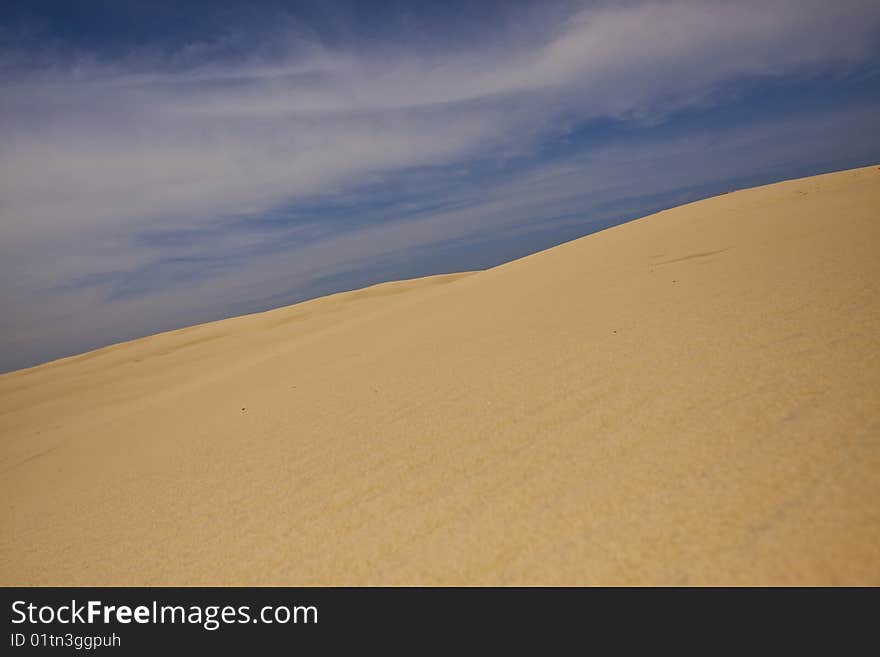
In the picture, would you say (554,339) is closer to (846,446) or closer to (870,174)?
(846,446)

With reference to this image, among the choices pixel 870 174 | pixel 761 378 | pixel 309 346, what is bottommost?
pixel 761 378

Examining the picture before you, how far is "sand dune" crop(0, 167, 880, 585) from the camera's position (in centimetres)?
124

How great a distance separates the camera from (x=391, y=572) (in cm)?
139

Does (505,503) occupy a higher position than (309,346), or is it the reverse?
(309,346)

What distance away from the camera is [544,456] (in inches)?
70.2

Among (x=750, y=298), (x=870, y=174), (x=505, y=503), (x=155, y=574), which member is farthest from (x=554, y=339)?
(x=870, y=174)

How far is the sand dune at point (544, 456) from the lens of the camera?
1.24m

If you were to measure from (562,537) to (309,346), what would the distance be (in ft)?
17.5
